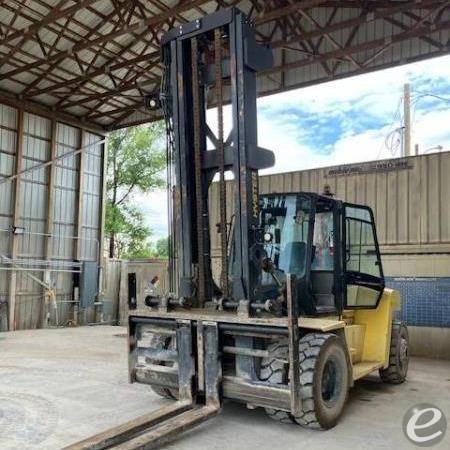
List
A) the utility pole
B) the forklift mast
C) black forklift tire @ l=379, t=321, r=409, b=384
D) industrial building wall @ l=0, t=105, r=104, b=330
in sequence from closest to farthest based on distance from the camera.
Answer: the forklift mast, black forklift tire @ l=379, t=321, r=409, b=384, industrial building wall @ l=0, t=105, r=104, b=330, the utility pole

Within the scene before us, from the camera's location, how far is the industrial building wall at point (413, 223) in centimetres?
1047

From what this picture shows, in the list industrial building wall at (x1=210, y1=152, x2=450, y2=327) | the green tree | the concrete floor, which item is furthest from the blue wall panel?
the green tree

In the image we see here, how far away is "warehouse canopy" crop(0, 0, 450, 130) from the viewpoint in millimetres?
11602

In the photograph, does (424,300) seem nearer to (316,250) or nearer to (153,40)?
(316,250)

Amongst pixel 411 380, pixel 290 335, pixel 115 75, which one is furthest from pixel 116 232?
pixel 290 335

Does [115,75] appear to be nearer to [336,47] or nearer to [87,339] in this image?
[336,47]

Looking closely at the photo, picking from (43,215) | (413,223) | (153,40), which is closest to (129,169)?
(43,215)

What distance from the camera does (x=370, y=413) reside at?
5.77 m

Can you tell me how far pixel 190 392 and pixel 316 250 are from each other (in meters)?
2.18

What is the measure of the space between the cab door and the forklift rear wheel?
4.21 ft

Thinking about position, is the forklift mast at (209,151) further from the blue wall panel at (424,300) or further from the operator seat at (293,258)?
the blue wall panel at (424,300)

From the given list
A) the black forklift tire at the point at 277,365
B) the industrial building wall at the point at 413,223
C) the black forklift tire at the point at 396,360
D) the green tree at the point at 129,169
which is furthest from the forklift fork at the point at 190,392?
the green tree at the point at 129,169

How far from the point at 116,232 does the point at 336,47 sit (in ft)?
73.8

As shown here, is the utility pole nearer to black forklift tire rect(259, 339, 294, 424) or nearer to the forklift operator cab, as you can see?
the forklift operator cab
